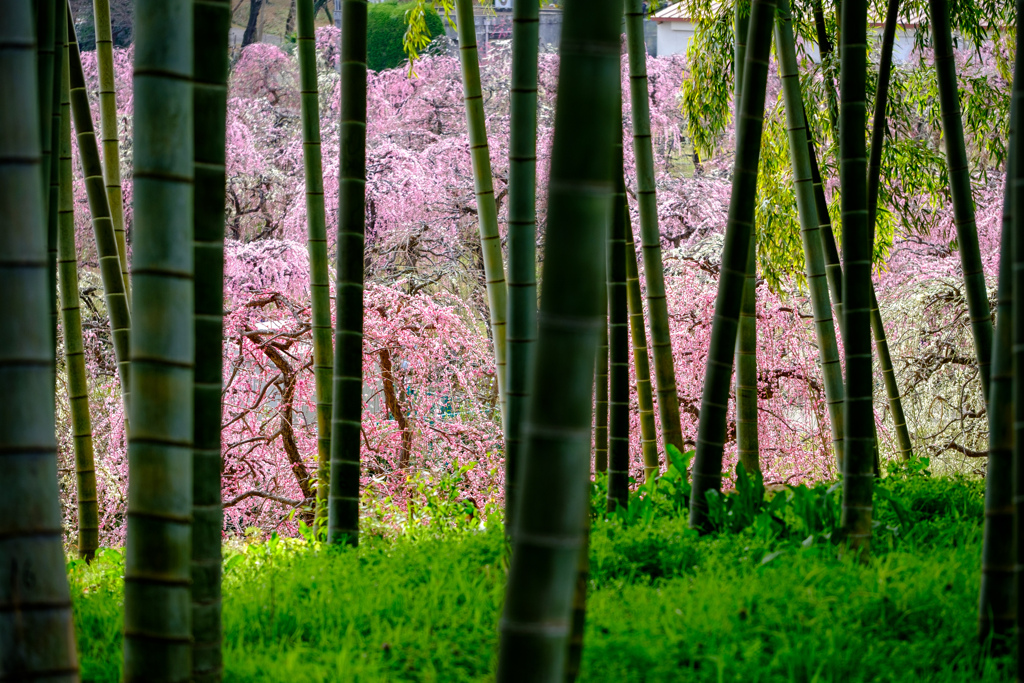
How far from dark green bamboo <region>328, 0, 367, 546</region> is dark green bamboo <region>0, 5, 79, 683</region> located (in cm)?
133

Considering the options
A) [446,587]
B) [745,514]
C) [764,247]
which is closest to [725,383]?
[745,514]

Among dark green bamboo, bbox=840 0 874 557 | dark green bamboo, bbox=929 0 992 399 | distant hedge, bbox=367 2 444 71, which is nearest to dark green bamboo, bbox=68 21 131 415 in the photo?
dark green bamboo, bbox=840 0 874 557

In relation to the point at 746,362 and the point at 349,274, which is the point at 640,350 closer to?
the point at 746,362

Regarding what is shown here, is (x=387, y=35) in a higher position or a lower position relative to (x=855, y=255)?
higher

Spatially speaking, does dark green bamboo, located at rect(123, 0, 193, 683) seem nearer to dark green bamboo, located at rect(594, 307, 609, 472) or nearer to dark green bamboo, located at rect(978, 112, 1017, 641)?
dark green bamboo, located at rect(978, 112, 1017, 641)

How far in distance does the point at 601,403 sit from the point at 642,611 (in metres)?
1.46

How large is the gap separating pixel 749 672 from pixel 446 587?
869 millimetres

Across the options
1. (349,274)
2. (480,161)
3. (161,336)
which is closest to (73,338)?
(349,274)

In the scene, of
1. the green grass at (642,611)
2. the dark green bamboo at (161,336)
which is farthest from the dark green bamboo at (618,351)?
the dark green bamboo at (161,336)

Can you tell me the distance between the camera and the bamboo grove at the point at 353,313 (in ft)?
3.42

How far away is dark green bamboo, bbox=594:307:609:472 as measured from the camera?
10.5ft

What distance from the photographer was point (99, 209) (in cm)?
291

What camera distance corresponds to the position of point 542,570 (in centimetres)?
104

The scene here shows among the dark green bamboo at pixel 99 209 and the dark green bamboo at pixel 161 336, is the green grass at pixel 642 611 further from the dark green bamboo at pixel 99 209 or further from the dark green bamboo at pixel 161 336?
the dark green bamboo at pixel 99 209
